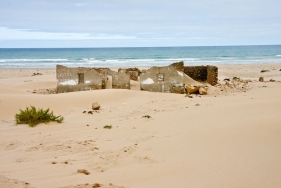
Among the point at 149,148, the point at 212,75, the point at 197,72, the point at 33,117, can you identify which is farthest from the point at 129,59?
the point at 149,148

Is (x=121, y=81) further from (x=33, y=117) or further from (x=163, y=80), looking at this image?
(x=33, y=117)

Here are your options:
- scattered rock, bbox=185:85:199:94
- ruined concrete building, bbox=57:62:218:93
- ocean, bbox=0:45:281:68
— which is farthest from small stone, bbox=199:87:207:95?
ocean, bbox=0:45:281:68

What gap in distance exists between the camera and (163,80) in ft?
42.9

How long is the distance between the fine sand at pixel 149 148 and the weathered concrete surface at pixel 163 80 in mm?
3059

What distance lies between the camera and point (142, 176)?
4.41 meters

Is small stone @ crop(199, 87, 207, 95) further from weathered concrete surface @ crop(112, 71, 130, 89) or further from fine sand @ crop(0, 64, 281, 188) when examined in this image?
weathered concrete surface @ crop(112, 71, 130, 89)

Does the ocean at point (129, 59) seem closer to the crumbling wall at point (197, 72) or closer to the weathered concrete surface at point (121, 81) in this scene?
the crumbling wall at point (197, 72)

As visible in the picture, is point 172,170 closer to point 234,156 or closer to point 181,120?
point 234,156

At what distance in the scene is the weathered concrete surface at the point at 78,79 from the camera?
1311 centimetres

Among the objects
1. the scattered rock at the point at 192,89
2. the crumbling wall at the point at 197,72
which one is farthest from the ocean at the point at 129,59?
the scattered rock at the point at 192,89

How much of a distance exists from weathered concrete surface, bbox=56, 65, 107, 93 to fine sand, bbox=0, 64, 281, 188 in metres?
3.18

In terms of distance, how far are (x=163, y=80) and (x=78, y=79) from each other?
3.59m

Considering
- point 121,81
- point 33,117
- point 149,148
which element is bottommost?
point 149,148

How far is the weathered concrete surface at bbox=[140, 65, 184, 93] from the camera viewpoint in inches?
509
